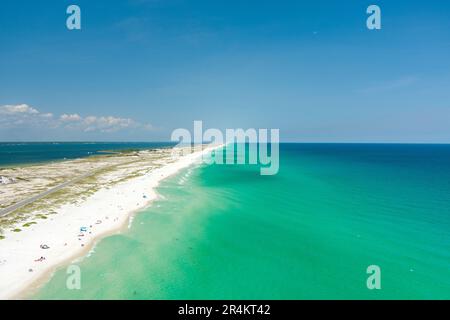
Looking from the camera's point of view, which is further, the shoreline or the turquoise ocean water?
the shoreline

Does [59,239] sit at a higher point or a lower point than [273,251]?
higher

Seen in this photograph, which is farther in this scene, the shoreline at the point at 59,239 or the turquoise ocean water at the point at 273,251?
the shoreline at the point at 59,239

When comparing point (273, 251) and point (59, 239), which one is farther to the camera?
point (59, 239)
